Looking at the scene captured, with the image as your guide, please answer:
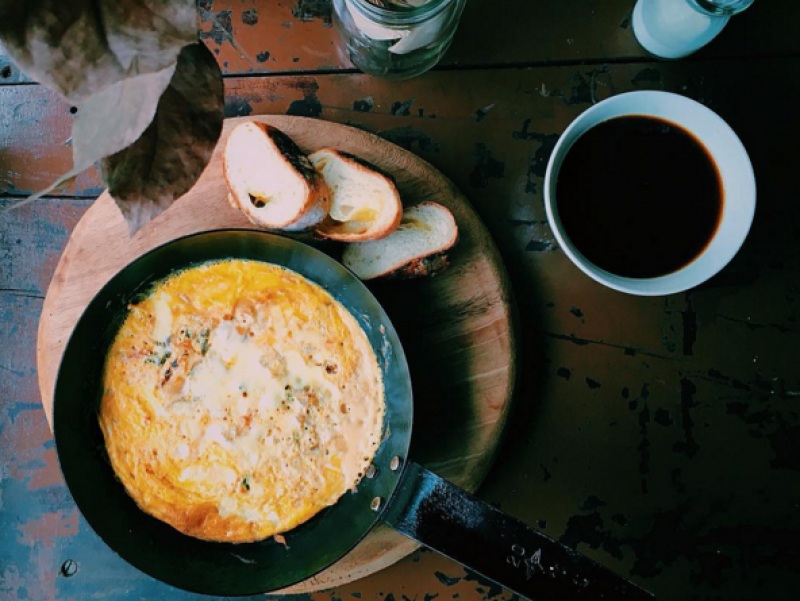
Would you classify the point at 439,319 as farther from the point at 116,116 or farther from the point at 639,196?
the point at 116,116

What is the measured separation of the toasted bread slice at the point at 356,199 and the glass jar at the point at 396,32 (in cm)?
22

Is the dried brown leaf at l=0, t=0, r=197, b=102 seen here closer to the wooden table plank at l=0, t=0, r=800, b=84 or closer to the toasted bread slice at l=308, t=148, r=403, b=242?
the toasted bread slice at l=308, t=148, r=403, b=242

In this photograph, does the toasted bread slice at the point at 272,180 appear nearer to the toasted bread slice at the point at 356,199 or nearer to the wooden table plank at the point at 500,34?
the toasted bread slice at the point at 356,199

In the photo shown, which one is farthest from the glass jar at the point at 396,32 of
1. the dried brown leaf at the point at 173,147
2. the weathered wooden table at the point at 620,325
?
the dried brown leaf at the point at 173,147

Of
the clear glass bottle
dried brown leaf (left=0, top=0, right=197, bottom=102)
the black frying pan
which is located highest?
the clear glass bottle

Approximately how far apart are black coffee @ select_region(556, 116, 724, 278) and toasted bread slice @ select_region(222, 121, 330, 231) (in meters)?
0.45

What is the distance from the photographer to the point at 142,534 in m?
1.22

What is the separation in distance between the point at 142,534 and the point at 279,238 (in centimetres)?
60

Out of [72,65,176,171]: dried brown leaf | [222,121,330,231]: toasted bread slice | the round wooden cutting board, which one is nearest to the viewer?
[72,65,176,171]: dried brown leaf

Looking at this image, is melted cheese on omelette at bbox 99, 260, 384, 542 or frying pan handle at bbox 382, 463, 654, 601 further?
melted cheese on omelette at bbox 99, 260, 384, 542

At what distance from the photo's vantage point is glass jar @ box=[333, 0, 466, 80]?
1.08 metres

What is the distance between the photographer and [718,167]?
1189 mm

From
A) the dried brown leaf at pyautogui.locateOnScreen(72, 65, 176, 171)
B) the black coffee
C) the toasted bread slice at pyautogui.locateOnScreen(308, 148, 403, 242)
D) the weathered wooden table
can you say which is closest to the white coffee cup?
the black coffee

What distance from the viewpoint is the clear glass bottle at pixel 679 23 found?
1.15 metres
